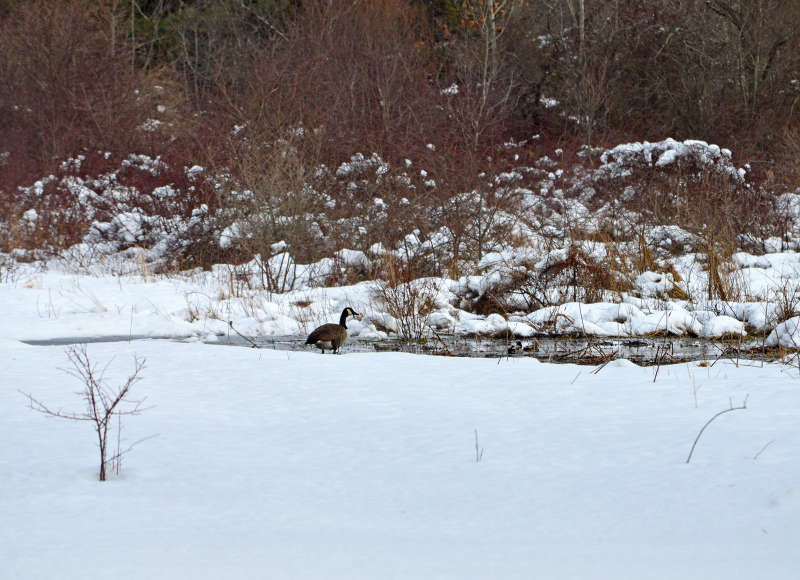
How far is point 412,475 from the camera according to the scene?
3.77 metres

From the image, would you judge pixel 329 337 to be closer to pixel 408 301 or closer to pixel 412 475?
pixel 408 301

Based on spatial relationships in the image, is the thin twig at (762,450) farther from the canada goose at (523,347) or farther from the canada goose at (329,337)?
the canada goose at (329,337)

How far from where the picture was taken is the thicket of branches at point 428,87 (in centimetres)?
1853

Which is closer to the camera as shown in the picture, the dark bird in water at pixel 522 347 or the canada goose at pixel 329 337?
the canada goose at pixel 329 337

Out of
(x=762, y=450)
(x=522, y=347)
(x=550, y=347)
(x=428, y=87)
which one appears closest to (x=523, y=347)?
(x=522, y=347)

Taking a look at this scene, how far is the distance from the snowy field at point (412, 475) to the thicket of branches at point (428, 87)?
10164 mm

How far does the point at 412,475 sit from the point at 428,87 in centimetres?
1985

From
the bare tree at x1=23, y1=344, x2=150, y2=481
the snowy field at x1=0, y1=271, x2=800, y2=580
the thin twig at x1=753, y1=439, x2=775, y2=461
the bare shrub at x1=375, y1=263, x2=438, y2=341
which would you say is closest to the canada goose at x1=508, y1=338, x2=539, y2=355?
the bare shrub at x1=375, y1=263, x2=438, y2=341

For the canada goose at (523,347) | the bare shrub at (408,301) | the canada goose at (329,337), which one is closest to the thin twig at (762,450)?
the canada goose at (523,347)

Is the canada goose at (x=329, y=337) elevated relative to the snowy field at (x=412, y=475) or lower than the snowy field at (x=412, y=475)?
elevated

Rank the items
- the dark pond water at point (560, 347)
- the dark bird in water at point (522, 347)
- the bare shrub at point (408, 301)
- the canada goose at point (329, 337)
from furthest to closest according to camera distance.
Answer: the bare shrub at point (408, 301) → the dark bird in water at point (522, 347) → the canada goose at point (329, 337) → the dark pond water at point (560, 347)

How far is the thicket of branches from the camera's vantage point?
1853cm

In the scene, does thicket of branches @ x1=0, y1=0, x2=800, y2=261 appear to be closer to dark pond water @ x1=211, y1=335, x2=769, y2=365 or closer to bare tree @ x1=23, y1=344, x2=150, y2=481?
dark pond water @ x1=211, y1=335, x2=769, y2=365

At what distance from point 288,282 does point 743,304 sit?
6.50 m
